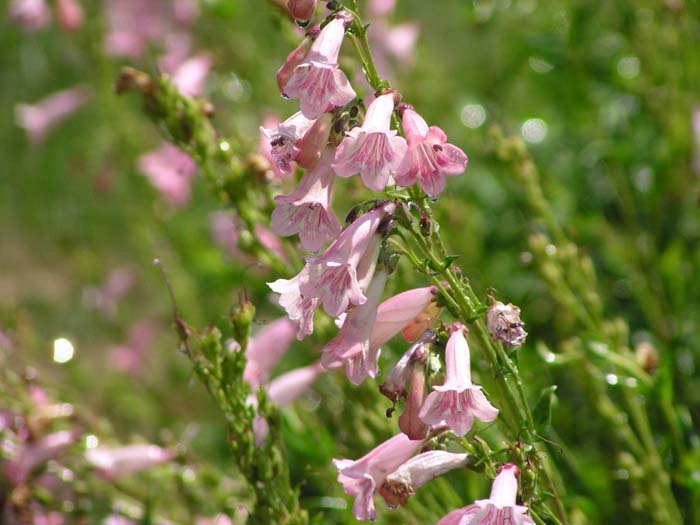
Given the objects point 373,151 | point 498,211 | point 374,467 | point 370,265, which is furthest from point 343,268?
point 498,211

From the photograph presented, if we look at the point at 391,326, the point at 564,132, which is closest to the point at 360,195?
the point at 391,326

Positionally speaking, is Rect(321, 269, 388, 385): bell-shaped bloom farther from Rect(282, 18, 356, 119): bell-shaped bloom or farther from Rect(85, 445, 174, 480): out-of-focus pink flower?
→ Rect(85, 445, 174, 480): out-of-focus pink flower

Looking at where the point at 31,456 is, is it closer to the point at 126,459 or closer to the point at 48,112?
the point at 126,459

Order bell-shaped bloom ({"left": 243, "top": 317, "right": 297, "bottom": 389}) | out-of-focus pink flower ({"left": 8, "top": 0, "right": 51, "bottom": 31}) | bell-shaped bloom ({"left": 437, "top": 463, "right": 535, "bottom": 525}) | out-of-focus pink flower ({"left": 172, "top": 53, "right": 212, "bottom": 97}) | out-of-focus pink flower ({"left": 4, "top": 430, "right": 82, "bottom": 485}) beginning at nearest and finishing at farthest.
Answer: bell-shaped bloom ({"left": 437, "top": 463, "right": 535, "bottom": 525})
out-of-focus pink flower ({"left": 4, "top": 430, "right": 82, "bottom": 485})
bell-shaped bloom ({"left": 243, "top": 317, "right": 297, "bottom": 389})
out-of-focus pink flower ({"left": 172, "top": 53, "right": 212, "bottom": 97})
out-of-focus pink flower ({"left": 8, "top": 0, "right": 51, "bottom": 31})

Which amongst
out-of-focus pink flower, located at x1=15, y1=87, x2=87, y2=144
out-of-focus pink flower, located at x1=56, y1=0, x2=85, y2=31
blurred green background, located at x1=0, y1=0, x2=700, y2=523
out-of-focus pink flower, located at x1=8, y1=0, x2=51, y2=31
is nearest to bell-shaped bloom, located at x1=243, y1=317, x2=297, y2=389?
blurred green background, located at x1=0, y1=0, x2=700, y2=523

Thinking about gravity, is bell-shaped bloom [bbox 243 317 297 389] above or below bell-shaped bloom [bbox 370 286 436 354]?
below

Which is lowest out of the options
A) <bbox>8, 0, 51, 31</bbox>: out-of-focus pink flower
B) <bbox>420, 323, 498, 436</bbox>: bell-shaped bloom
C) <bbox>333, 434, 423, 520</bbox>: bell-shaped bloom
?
<bbox>8, 0, 51, 31</bbox>: out-of-focus pink flower

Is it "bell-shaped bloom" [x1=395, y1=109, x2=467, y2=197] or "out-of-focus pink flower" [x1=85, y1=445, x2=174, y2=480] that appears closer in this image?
"bell-shaped bloom" [x1=395, y1=109, x2=467, y2=197]

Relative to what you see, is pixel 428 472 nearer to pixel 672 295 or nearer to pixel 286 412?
pixel 286 412
